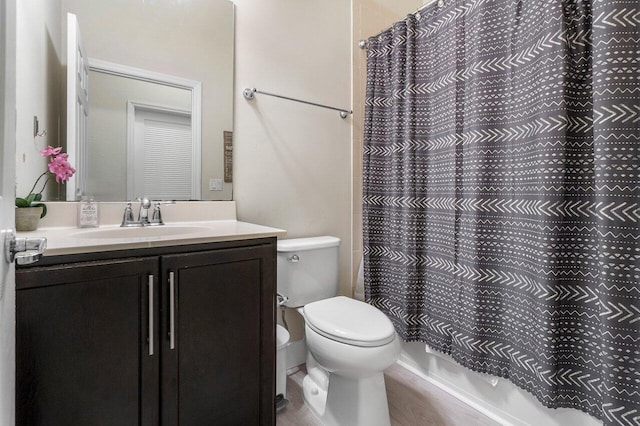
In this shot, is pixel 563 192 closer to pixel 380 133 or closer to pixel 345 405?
pixel 380 133

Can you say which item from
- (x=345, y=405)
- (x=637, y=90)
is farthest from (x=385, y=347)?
(x=637, y=90)

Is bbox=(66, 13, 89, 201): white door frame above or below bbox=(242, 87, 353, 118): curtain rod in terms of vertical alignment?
below

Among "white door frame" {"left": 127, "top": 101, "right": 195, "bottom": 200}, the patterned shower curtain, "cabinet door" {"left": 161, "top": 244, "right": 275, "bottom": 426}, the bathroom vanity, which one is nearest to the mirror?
"white door frame" {"left": 127, "top": 101, "right": 195, "bottom": 200}

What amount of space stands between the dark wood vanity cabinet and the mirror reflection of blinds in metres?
0.59

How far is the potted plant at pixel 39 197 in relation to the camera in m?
1.10

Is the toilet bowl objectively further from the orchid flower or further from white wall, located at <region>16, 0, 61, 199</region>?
white wall, located at <region>16, 0, 61, 199</region>

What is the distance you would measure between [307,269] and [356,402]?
0.65 metres

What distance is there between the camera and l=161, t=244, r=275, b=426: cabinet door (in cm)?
99

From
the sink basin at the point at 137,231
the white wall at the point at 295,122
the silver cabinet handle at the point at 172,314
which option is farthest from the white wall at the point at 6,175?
the white wall at the point at 295,122

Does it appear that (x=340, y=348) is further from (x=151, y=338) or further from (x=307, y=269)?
(x=151, y=338)

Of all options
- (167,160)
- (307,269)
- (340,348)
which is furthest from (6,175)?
(307,269)

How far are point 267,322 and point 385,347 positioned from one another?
0.48 m

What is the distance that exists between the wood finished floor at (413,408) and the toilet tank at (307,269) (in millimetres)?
474

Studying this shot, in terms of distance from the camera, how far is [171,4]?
1469 millimetres
